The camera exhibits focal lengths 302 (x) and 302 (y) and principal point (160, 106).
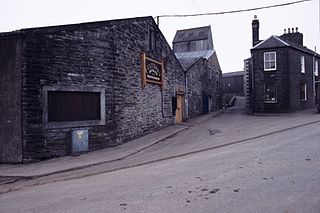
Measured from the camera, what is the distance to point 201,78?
2902cm

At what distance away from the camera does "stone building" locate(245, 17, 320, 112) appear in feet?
86.2

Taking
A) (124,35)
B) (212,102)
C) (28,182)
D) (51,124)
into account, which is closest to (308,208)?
(28,182)

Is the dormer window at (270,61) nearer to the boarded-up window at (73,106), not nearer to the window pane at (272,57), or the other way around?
the window pane at (272,57)

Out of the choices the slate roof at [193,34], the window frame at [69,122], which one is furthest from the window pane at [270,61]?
the slate roof at [193,34]

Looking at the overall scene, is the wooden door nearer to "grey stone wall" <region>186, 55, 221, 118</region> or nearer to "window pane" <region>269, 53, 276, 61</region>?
"grey stone wall" <region>186, 55, 221, 118</region>

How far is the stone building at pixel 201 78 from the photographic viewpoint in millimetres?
25375

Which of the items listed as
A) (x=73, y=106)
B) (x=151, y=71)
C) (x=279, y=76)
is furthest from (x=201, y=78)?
(x=73, y=106)

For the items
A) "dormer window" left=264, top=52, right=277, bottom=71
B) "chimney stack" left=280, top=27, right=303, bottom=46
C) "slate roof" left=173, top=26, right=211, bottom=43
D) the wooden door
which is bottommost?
the wooden door


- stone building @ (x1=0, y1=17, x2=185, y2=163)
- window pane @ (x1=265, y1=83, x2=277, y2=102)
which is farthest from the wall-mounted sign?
window pane @ (x1=265, y1=83, x2=277, y2=102)

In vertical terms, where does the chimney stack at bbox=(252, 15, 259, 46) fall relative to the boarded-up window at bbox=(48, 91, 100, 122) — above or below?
above

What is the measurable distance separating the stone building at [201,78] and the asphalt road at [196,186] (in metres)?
14.8

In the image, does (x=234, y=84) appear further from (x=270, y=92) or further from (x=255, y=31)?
(x=270, y=92)

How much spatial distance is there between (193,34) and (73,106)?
139 ft

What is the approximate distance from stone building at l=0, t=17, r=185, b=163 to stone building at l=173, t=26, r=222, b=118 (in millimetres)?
9698
